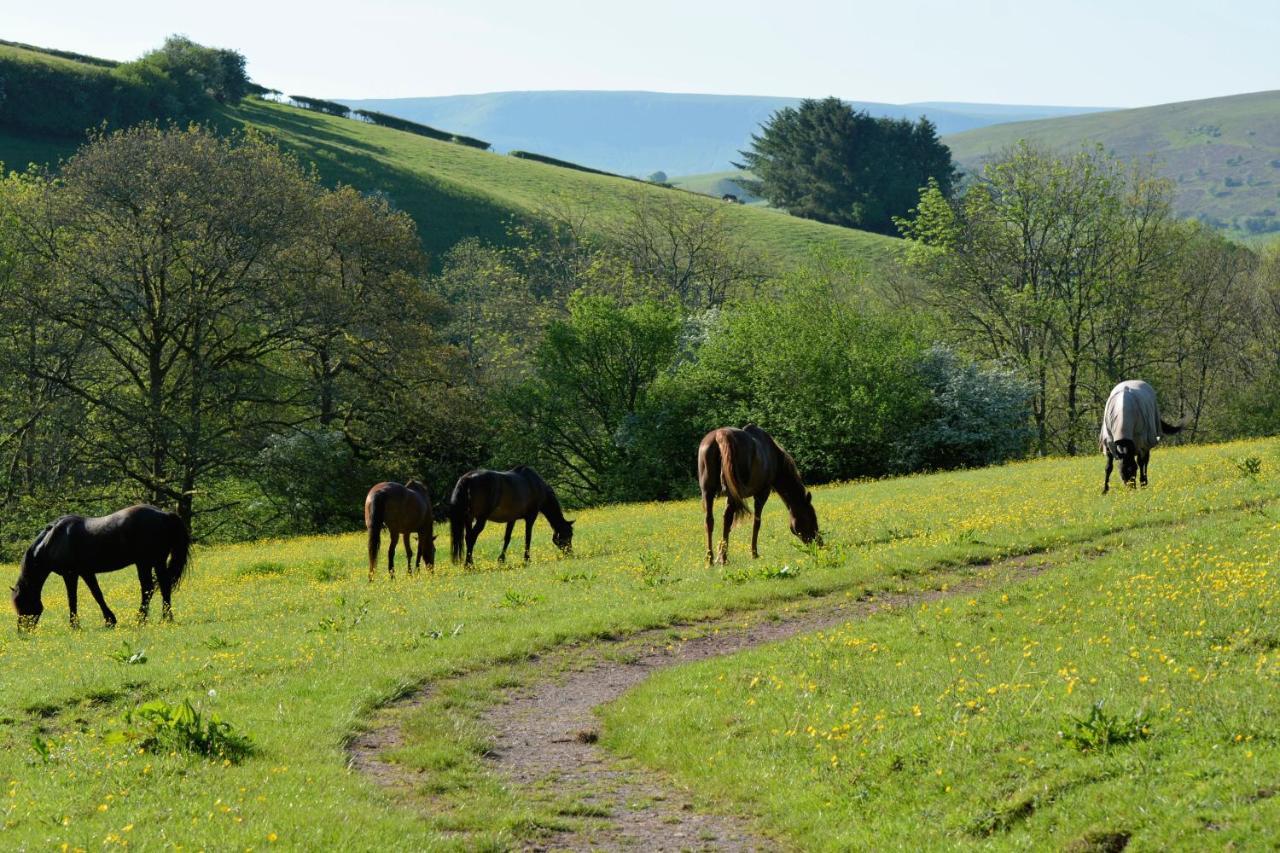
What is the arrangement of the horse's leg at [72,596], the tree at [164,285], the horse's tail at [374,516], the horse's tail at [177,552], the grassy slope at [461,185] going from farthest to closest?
the grassy slope at [461,185] → the tree at [164,285] → the horse's tail at [374,516] → the horse's tail at [177,552] → the horse's leg at [72,596]

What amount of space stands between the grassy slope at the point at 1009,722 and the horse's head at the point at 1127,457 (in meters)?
11.9

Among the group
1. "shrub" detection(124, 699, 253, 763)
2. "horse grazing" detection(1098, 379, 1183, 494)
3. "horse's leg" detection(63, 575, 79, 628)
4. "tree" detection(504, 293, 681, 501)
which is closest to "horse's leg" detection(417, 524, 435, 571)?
"horse's leg" detection(63, 575, 79, 628)

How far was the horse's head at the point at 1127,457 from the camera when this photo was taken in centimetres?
2745

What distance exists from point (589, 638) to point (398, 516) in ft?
35.8

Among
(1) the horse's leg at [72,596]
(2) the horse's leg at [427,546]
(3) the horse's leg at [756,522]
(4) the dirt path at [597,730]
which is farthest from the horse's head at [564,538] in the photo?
(1) the horse's leg at [72,596]

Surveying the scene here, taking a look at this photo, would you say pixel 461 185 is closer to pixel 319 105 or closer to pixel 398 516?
pixel 319 105

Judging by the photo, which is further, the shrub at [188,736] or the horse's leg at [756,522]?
the horse's leg at [756,522]

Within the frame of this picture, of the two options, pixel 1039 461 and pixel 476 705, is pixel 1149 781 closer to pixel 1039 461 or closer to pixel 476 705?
pixel 476 705

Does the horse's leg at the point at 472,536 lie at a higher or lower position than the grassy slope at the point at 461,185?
lower

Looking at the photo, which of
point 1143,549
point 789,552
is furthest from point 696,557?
point 1143,549

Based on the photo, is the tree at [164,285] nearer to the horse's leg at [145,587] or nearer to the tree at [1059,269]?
the horse's leg at [145,587]

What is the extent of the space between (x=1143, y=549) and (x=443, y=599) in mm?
11915

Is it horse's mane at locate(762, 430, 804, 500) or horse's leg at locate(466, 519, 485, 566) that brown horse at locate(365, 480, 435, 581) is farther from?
horse's mane at locate(762, 430, 804, 500)

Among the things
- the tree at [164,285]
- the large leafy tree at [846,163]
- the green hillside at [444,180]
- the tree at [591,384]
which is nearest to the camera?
the tree at [164,285]
